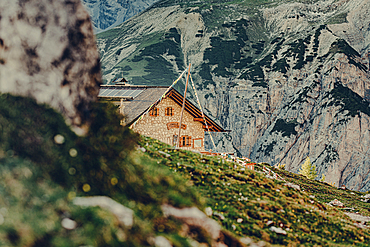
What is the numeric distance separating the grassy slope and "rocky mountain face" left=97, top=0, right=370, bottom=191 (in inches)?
4077

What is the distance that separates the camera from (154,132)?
34.4 meters

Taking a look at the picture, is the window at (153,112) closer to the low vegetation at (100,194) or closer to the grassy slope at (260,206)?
the grassy slope at (260,206)

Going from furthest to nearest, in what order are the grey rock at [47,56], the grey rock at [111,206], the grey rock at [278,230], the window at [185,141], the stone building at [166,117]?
the window at [185,141] → the stone building at [166,117] → the grey rock at [278,230] → the grey rock at [47,56] → the grey rock at [111,206]

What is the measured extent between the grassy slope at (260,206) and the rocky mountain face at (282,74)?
103551 mm

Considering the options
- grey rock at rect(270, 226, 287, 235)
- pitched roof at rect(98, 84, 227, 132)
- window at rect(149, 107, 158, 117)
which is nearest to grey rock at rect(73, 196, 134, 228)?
grey rock at rect(270, 226, 287, 235)

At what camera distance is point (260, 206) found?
47.0ft

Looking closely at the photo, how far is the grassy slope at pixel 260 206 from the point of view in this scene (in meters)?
12.9

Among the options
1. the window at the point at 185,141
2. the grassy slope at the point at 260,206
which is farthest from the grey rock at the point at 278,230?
the window at the point at 185,141

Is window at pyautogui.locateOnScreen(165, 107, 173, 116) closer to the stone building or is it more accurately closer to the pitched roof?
the stone building

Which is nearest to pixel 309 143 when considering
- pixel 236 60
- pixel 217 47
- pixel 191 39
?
pixel 236 60

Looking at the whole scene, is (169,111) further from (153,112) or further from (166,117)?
(153,112)

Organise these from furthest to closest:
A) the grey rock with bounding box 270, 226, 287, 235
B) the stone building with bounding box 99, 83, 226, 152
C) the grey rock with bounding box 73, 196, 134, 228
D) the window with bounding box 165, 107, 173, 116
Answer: the window with bounding box 165, 107, 173, 116, the stone building with bounding box 99, 83, 226, 152, the grey rock with bounding box 270, 226, 287, 235, the grey rock with bounding box 73, 196, 134, 228

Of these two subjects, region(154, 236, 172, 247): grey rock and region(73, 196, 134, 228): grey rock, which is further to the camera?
region(73, 196, 134, 228): grey rock

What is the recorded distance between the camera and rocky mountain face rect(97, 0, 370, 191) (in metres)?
121
